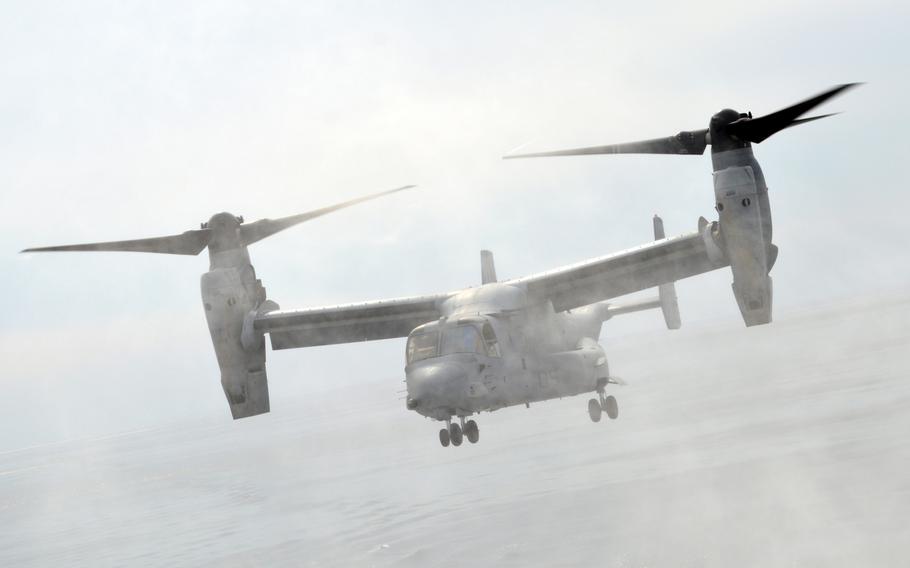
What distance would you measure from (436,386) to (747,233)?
7597 mm

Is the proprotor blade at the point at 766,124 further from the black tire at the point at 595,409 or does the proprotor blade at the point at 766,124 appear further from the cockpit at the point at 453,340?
the black tire at the point at 595,409

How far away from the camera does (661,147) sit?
70.8 ft

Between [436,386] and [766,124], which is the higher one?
[766,124]

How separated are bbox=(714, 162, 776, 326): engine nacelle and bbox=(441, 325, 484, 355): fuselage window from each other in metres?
6.14

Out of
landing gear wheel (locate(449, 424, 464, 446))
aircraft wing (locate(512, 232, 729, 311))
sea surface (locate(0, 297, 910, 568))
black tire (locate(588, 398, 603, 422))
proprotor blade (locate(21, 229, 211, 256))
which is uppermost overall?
proprotor blade (locate(21, 229, 211, 256))

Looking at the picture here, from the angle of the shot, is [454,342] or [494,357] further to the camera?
[494,357]

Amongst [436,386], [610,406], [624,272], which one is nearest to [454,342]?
[436,386]

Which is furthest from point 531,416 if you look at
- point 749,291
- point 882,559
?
point 749,291

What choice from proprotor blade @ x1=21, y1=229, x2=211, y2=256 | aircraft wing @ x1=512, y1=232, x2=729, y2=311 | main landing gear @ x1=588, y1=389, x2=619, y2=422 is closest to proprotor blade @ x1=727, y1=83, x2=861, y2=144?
aircraft wing @ x1=512, y1=232, x2=729, y2=311

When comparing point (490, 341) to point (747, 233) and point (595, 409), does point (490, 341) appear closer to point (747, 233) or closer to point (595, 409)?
point (747, 233)

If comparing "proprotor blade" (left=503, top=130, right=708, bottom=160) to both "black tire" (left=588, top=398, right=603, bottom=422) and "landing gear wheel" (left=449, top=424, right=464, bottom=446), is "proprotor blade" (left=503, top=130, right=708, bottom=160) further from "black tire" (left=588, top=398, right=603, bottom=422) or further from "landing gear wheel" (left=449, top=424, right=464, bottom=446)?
"black tire" (left=588, top=398, right=603, bottom=422)

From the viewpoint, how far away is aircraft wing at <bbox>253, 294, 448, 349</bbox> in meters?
26.7

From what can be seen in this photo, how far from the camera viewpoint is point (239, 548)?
4778 centimetres

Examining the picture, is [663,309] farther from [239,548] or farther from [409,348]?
[239,548]
